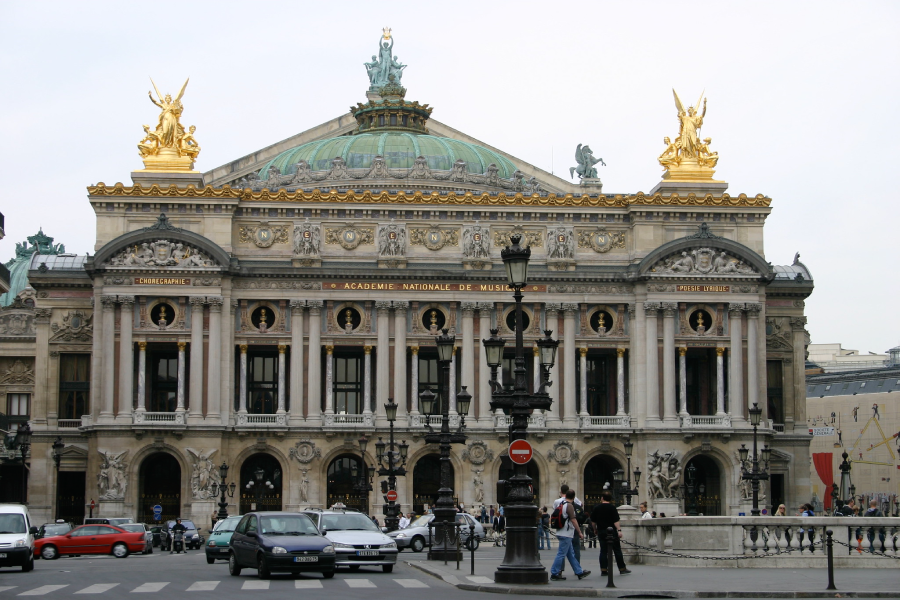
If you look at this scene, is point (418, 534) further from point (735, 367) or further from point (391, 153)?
point (391, 153)

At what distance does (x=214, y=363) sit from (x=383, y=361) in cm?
964

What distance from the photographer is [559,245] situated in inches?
3413

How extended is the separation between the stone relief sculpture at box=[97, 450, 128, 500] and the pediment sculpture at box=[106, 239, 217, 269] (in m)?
10.8

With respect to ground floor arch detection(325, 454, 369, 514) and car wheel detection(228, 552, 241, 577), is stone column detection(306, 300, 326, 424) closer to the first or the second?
ground floor arch detection(325, 454, 369, 514)

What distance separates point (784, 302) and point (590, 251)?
1385cm

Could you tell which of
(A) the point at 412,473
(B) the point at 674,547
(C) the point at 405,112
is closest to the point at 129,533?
(B) the point at 674,547

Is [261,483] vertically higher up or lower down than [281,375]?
lower down

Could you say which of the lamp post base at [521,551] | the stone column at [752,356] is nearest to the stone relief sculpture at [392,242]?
the stone column at [752,356]

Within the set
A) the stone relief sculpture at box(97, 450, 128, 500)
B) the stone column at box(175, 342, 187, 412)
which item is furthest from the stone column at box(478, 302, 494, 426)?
the stone relief sculpture at box(97, 450, 128, 500)

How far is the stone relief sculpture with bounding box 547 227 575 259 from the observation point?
86688 mm

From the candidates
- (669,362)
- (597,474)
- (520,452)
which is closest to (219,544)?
(520,452)

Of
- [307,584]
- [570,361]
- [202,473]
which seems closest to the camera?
[307,584]

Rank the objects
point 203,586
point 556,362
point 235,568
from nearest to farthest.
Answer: point 203,586 → point 235,568 → point 556,362

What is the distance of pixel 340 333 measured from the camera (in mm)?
85562
